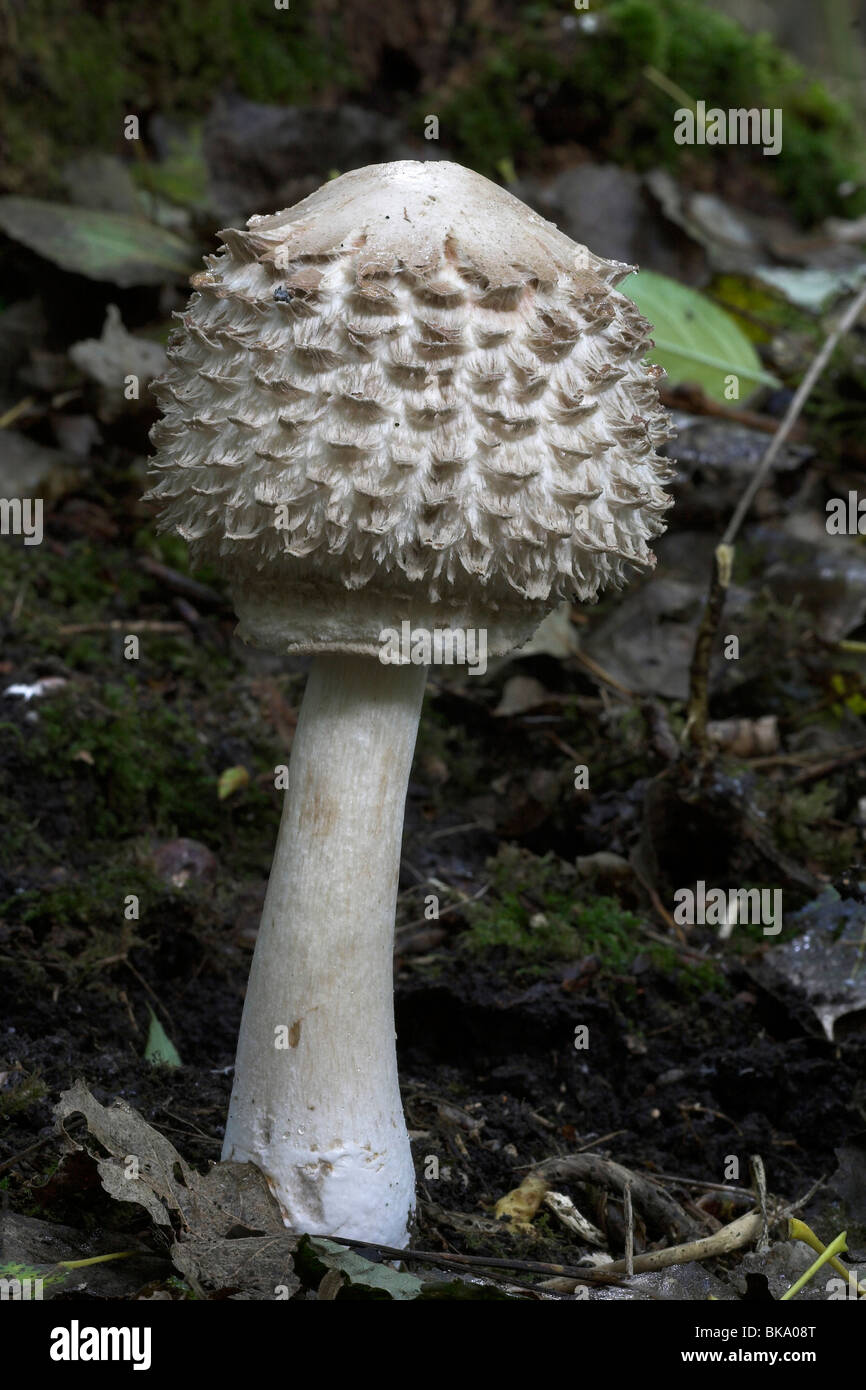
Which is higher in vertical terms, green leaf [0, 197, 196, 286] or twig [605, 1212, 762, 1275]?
green leaf [0, 197, 196, 286]

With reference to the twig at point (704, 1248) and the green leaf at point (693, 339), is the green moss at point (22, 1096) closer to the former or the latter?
the twig at point (704, 1248)

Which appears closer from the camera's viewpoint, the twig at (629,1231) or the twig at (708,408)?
the twig at (629,1231)
